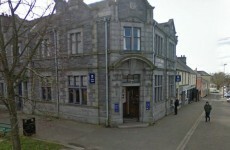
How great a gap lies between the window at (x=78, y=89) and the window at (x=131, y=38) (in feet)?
13.0

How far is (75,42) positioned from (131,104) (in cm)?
625

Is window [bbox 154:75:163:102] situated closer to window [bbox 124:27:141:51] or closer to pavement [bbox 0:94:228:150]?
pavement [bbox 0:94:228:150]

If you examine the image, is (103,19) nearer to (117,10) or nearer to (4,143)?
(117,10)

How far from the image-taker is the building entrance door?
15734 mm

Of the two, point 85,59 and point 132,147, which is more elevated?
point 85,59

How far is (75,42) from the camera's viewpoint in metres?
16.3

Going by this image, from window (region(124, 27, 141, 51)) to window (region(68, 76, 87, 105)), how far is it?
156 inches

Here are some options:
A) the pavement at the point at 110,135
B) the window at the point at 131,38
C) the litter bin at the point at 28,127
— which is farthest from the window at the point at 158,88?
the litter bin at the point at 28,127

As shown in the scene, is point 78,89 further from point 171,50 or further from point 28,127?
point 171,50

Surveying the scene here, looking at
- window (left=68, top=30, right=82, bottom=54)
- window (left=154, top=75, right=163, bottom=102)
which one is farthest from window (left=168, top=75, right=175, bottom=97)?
window (left=68, top=30, right=82, bottom=54)

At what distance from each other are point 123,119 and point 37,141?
6.24m

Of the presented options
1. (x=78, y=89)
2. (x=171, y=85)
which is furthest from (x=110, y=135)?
(x=171, y=85)

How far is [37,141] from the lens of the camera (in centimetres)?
1104

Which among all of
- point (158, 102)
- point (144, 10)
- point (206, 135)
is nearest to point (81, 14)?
point (144, 10)
